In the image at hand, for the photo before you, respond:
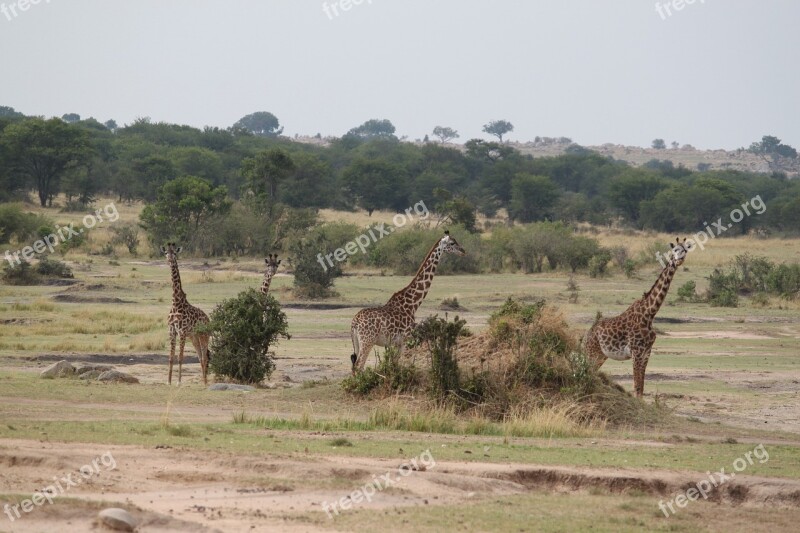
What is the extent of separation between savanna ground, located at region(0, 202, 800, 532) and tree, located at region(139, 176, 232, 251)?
24.8 meters

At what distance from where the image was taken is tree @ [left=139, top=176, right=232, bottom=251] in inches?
2026

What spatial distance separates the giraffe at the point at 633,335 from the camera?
1822cm

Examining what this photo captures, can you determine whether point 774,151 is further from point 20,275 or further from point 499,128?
point 20,275

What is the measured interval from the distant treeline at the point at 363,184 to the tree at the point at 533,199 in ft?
0.20

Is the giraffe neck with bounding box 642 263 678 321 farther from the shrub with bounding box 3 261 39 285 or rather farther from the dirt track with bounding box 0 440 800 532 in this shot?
the shrub with bounding box 3 261 39 285

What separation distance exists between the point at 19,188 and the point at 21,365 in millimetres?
52886

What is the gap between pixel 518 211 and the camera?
250ft

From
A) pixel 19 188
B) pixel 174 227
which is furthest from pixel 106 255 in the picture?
pixel 19 188

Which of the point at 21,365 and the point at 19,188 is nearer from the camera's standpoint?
the point at 21,365

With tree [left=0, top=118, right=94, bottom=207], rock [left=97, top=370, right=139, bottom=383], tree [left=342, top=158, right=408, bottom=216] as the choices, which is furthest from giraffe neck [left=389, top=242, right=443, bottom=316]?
tree [left=342, top=158, right=408, bottom=216]

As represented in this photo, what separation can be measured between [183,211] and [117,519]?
4501 cm

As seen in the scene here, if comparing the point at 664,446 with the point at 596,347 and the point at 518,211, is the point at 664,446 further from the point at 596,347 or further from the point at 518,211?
the point at 518,211

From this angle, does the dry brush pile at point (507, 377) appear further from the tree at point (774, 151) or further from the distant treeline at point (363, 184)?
the tree at point (774, 151)

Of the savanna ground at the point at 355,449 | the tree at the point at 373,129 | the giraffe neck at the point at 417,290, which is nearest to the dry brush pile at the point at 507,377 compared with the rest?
the savanna ground at the point at 355,449
